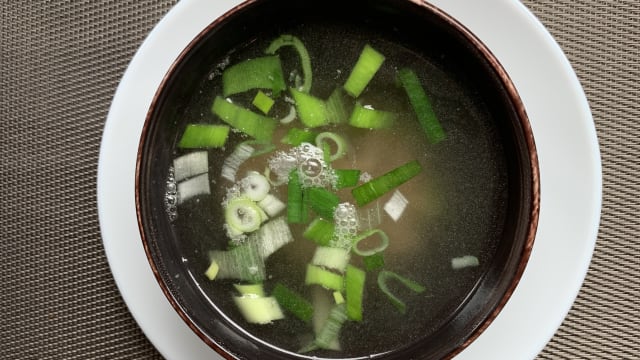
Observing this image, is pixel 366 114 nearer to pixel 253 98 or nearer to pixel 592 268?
pixel 253 98

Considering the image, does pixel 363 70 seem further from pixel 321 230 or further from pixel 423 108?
pixel 321 230

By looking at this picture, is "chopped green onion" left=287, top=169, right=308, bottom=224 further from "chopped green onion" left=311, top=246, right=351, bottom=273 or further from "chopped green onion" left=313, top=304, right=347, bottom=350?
"chopped green onion" left=313, top=304, right=347, bottom=350

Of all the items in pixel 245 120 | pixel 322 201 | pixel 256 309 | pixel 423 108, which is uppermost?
pixel 423 108

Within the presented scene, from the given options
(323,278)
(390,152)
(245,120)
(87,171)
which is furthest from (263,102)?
(87,171)

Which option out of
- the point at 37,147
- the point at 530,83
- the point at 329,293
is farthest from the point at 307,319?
the point at 37,147

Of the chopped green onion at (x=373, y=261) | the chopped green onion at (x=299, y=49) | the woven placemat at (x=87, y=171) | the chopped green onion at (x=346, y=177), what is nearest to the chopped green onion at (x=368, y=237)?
the chopped green onion at (x=373, y=261)

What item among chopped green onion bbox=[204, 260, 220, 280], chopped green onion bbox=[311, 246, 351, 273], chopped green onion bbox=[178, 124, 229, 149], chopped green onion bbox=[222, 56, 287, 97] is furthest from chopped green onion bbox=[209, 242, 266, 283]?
chopped green onion bbox=[222, 56, 287, 97]
